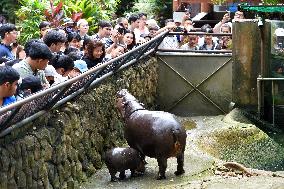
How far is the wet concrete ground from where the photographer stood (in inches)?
250

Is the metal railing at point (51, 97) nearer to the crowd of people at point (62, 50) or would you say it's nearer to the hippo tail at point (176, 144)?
the crowd of people at point (62, 50)

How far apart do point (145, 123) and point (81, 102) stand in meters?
0.74

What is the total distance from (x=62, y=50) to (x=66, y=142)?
2.11m

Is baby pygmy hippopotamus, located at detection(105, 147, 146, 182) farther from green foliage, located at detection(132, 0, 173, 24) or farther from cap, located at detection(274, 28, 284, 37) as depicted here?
green foliage, located at detection(132, 0, 173, 24)

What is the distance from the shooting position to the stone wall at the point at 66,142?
528 centimetres

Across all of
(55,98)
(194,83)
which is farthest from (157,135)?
(194,83)

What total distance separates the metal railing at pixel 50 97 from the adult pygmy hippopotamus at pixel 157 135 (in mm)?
618

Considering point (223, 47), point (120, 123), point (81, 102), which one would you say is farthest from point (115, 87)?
point (223, 47)

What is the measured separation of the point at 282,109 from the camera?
1003cm

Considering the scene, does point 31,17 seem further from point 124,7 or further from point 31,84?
point 124,7

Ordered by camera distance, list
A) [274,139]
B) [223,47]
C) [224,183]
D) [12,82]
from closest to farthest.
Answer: [12,82] → [224,183] → [274,139] → [223,47]

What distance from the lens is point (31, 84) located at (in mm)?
5746

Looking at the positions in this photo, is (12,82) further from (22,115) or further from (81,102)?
(81,102)

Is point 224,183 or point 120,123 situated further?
point 120,123
